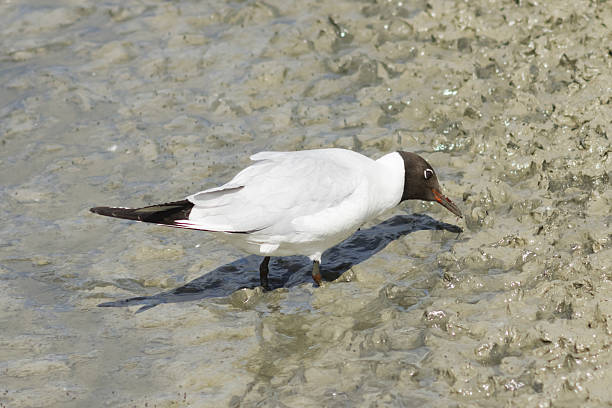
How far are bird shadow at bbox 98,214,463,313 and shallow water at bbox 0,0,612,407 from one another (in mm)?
26

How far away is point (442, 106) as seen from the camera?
8.16m

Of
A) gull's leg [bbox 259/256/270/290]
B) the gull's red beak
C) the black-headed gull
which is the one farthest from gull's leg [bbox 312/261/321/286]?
the gull's red beak

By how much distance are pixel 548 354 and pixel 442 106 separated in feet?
12.3

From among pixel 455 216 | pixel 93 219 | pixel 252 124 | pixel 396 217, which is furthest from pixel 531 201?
pixel 93 219

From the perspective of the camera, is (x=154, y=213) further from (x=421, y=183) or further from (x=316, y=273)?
(x=421, y=183)

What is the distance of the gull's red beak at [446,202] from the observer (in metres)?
6.74

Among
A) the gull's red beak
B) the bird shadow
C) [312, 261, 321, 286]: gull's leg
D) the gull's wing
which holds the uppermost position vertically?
the gull's wing

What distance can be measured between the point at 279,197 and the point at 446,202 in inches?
60.0

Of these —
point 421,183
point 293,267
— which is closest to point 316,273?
point 293,267

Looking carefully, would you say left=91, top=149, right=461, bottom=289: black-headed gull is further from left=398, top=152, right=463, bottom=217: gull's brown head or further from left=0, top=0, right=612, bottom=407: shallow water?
left=0, top=0, right=612, bottom=407: shallow water

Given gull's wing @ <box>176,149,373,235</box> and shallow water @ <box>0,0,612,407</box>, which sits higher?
gull's wing @ <box>176,149,373,235</box>

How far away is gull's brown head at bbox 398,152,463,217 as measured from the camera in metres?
6.71

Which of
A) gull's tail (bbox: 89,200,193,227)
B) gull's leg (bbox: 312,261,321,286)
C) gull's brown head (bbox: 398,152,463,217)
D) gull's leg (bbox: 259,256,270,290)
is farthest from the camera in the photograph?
gull's brown head (bbox: 398,152,463,217)

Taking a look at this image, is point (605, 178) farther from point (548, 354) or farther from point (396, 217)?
point (548, 354)
